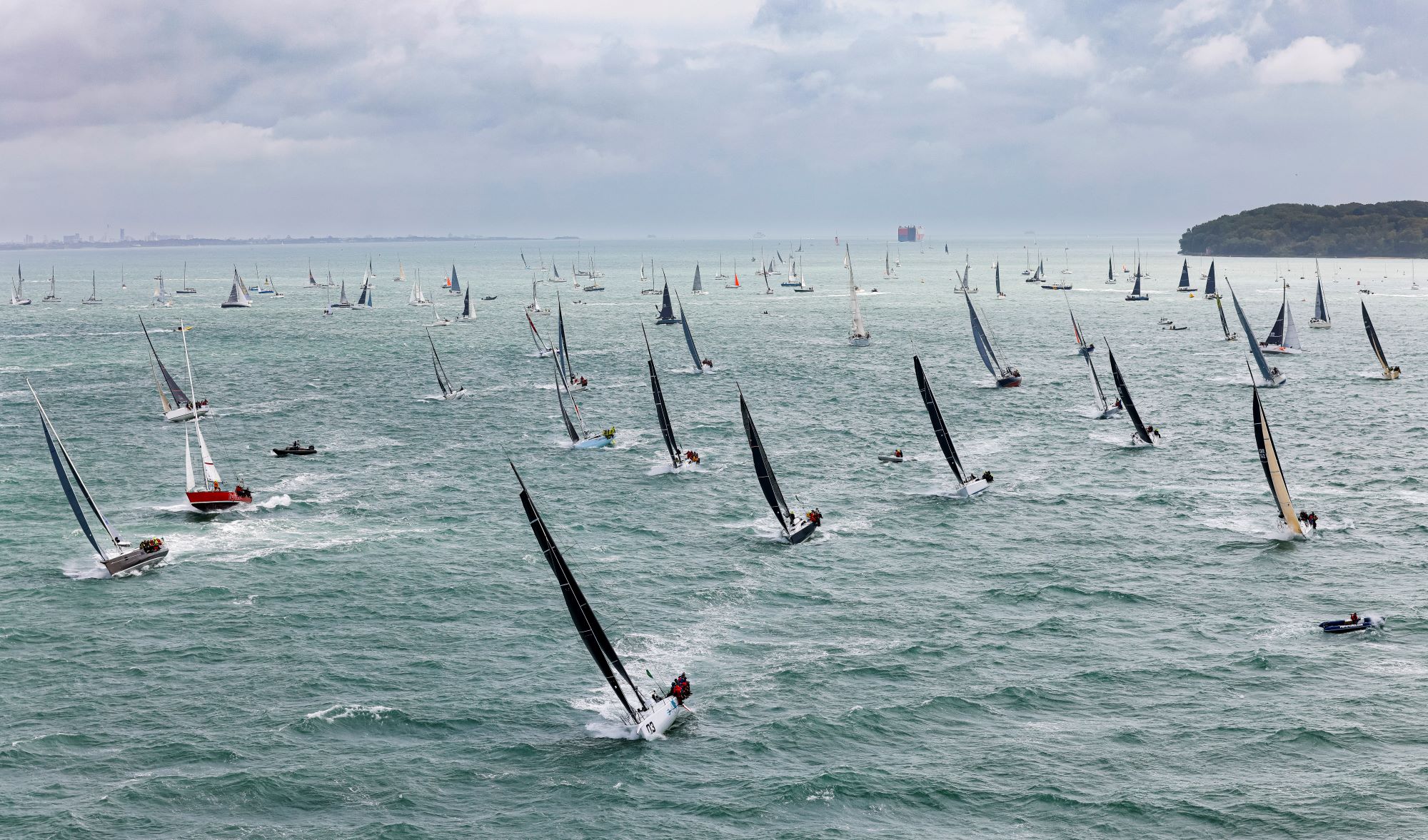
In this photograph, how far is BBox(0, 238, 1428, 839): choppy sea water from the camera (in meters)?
38.3

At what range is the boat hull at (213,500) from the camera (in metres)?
70.9

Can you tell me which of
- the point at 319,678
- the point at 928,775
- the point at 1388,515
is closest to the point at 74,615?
the point at 319,678

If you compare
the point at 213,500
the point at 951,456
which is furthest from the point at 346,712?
the point at 951,456

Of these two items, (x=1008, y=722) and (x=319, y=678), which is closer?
(x=1008, y=722)

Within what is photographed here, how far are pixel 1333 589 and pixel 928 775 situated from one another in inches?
1103

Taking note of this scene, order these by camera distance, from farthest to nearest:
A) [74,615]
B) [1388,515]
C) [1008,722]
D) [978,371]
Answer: [978,371] < [1388,515] < [74,615] < [1008,722]

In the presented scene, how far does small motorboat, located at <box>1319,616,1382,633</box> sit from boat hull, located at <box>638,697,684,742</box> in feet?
95.9

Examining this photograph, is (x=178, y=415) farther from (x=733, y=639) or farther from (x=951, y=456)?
(x=733, y=639)

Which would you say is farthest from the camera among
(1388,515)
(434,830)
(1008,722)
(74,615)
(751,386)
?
(751,386)

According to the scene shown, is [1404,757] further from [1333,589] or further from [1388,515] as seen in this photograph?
[1388,515]

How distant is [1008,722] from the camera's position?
43594mm

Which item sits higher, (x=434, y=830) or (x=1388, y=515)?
(x=1388, y=515)

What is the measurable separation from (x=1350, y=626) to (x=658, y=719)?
101ft

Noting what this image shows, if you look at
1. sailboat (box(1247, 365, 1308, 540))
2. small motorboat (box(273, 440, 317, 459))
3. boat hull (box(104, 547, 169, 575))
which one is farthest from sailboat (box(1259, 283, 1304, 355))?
boat hull (box(104, 547, 169, 575))
